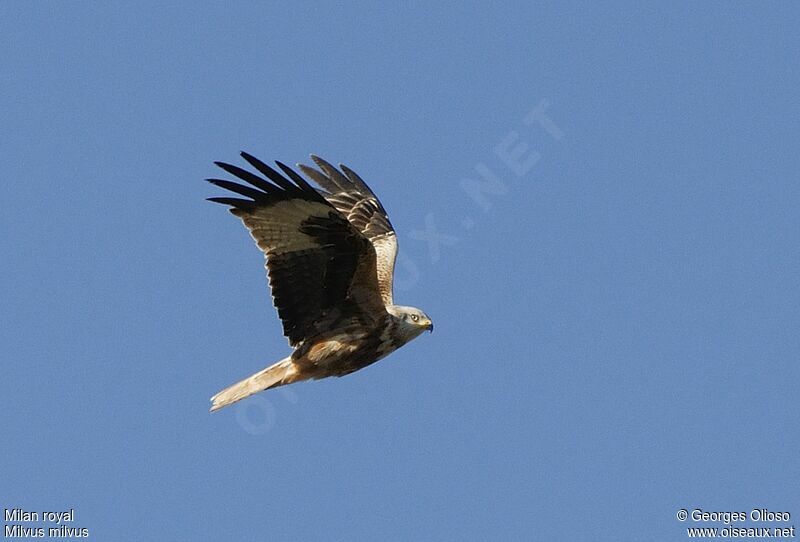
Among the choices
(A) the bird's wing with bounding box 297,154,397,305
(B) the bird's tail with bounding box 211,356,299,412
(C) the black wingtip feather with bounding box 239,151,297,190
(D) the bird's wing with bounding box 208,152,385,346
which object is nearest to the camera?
(C) the black wingtip feather with bounding box 239,151,297,190

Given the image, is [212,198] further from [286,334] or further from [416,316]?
[416,316]

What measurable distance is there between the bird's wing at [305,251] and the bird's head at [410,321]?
0.19 m

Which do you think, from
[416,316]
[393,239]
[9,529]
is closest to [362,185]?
[393,239]

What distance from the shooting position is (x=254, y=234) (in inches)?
412

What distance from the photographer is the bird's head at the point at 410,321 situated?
35.4ft

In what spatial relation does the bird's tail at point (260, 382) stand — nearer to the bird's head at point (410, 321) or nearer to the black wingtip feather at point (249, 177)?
the bird's head at point (410, 321)

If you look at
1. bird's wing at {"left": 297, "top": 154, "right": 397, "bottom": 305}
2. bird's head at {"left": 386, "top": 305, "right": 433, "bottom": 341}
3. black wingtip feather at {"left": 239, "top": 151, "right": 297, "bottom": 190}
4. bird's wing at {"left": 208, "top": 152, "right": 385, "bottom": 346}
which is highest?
bird's wing at {"left": 297, "top": 154, "right": 397, "bottom": 305}

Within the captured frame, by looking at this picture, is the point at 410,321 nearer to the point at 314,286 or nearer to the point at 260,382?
→ the point at 314,286

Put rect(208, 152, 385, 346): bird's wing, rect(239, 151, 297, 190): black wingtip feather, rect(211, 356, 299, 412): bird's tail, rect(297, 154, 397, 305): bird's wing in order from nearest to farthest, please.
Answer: rect(239, 151, 297, 190): black wingtip feather
rect(208, 152, 385, 346): bird's wing
rect(211, 356, 299, 412): bird's tail
rect(297, 154, 397, 305): bird's wing

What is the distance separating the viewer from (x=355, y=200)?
12.9m

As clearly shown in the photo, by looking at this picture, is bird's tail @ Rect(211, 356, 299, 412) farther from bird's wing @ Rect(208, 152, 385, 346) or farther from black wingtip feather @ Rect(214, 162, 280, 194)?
black wingtip feather @ Rect(214, 162, 280, 194)

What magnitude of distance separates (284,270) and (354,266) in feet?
2.00

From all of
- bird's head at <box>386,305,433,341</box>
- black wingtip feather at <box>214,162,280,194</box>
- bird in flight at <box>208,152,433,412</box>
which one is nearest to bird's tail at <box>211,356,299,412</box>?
bird in flight at <box>208,152,433,412</box>

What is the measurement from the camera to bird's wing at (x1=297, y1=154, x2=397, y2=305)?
12.4 meters
